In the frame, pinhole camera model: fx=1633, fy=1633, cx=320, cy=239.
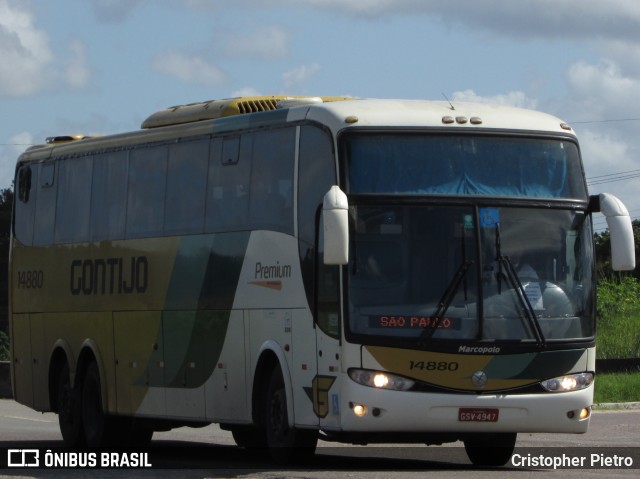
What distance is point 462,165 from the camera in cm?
1556

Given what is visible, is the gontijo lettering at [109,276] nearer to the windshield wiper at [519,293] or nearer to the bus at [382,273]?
the bus at [382,273]

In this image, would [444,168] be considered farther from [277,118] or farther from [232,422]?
[232,422]

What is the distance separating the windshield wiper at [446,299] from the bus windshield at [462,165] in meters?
0.76

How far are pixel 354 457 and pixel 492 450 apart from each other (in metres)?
2.12

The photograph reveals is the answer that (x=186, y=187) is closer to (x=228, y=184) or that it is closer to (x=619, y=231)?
(x=228, y=184)

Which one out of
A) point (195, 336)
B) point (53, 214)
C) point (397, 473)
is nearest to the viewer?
point (397, 473)

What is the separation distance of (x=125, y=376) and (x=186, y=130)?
3296mm

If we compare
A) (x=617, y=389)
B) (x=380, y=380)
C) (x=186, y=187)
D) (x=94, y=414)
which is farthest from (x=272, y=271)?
(x=617, y=389)

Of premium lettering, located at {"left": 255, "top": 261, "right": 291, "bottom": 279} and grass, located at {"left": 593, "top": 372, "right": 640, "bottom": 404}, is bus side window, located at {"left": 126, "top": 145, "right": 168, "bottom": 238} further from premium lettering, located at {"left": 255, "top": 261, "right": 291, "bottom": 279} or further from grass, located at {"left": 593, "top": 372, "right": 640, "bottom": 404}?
grass, located at {"left": 593, "top": 372, "right": 640, "bottom": 404}

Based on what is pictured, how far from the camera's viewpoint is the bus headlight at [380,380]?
584 inches

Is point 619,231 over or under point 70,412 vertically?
over

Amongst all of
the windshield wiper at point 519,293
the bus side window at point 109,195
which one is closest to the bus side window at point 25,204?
the bus side window at point 109,195

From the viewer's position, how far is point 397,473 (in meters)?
15.0

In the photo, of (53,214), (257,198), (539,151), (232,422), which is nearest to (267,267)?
(257,198)
